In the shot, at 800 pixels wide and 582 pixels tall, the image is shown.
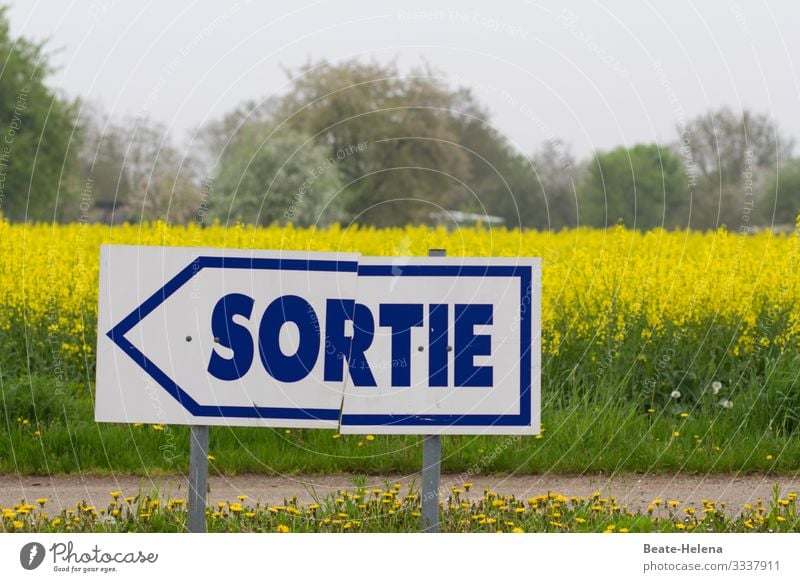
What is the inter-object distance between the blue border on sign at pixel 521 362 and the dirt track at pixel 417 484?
155cm

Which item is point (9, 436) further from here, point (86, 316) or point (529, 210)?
point (529, 210)

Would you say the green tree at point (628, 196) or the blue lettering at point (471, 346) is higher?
the green tree at point (628, 196)

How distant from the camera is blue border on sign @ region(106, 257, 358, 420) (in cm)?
423

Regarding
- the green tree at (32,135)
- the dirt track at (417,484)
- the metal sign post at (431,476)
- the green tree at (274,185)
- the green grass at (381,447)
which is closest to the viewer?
the metal sign post at (431,476)

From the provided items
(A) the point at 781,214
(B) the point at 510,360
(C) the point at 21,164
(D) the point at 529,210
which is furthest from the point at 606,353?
(D) the point at 529,210

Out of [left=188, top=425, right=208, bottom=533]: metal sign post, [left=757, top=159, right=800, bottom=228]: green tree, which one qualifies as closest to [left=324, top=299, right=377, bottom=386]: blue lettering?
[left=188, top=425, right=208, bottom=533]: metal sign post

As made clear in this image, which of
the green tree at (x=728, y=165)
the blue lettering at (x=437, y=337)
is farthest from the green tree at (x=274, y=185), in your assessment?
the blue lettering at (x=437, y=337)

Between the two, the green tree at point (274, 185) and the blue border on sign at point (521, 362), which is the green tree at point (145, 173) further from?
the blue border on sign at point (521, 362)

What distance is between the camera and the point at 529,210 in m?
43.3

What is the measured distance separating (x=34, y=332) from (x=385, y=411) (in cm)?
523

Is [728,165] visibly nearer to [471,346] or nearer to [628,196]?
[628,196]

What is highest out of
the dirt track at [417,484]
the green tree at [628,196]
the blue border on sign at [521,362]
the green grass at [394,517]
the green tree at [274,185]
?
the green tree at [628,196]

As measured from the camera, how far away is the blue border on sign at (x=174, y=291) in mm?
4234

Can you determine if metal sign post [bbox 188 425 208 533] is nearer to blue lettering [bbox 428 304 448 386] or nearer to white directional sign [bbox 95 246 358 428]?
white directional sign [bbox 95 246 358 428]
